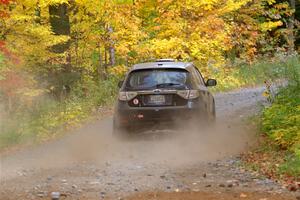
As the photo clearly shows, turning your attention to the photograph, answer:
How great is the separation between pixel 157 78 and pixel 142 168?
3.00m

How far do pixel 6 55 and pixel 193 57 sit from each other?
10.0 meters

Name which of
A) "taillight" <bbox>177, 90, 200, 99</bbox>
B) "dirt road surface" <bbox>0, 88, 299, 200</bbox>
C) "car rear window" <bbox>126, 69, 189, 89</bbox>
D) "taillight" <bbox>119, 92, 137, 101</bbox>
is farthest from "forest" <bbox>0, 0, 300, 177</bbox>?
"taillight" <bbox>119, 92, 137, 101</bbox>

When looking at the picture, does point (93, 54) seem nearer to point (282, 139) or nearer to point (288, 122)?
point (288, 122)

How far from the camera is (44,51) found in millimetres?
19156

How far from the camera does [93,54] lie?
989 inches

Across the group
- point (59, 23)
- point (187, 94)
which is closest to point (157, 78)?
point (187, 94)

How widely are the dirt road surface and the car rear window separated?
3.31 feet

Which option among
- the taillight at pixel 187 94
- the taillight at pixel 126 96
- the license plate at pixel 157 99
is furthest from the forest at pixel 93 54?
the taillight at pixel 126 96

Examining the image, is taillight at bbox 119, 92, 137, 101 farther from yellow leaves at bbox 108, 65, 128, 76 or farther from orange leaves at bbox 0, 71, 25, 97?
yellow leaves at bbox 108, 65, 128, 76

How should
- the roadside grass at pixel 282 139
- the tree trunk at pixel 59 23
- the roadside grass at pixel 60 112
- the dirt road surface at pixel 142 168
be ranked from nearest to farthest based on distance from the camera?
the dirt road surface at pixel 142 168
the roadside grass at pixel 282 139
the roadside grass at pixel 60 112
the tree trunk at pixel 59 23

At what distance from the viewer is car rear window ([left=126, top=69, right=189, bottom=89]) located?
1195 cm

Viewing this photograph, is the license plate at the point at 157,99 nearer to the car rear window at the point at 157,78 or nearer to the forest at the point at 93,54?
the car rear window at the point at 157,78

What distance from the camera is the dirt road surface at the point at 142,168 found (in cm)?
773

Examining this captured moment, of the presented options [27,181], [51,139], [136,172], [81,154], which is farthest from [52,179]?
[51,139]
